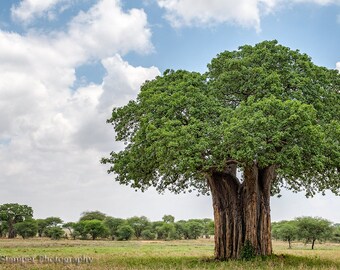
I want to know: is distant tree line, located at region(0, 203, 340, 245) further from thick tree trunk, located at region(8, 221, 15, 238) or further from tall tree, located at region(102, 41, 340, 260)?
tall tree, located at region(102, 41, 340, 260)

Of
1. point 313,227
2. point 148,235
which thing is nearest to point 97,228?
point 148,235

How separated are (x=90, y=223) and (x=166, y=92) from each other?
91015 mm

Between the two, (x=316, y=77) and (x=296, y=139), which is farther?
(x=316, y=77)

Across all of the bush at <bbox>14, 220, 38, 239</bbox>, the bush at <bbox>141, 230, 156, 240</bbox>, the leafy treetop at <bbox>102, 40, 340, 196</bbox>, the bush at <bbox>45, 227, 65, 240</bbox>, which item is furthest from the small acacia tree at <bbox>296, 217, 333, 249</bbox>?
the bush at <bbox>14, 220, 38, 239</bbox>

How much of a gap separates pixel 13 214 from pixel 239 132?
368 ft

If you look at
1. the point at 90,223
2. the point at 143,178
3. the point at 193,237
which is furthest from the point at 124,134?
the point at 193,237

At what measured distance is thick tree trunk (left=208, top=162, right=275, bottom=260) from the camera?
25.0 metres

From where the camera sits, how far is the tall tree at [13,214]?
4626 inches

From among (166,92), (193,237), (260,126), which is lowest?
(193,237)

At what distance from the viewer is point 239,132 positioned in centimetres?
2034

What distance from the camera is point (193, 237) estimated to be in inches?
4993

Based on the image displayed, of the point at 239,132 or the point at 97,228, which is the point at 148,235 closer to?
the point at 97,228

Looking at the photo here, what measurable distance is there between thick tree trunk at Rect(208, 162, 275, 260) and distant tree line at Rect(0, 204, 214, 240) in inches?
3382

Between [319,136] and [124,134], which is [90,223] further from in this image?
[319,136]
